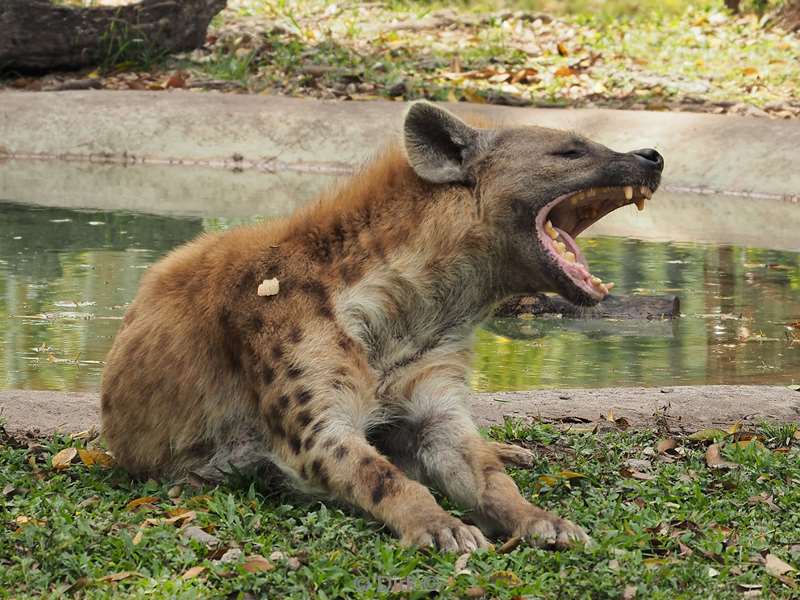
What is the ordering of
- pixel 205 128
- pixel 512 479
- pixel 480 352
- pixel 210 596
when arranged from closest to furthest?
pixel 210 596
pixel 512 479
pixel 480 352
pixel 205 128

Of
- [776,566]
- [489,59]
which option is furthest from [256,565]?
[489,59]

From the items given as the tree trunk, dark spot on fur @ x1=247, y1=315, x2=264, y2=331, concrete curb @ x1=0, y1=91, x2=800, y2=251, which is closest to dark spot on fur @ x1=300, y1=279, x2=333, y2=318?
dark spot on fur @ x1=247, y1=315, x2=264, y2=331

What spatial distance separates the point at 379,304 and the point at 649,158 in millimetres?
925

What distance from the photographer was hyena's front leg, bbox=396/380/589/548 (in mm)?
3650

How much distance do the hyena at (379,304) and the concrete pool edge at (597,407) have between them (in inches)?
35.0

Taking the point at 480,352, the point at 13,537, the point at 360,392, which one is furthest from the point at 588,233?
the point at 13,537

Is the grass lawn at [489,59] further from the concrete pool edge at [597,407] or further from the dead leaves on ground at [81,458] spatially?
the dead leaves on ground at [81,458]

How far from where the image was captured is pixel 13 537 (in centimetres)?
353

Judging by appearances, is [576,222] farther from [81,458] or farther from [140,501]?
[81,458]

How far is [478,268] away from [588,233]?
6392 mm

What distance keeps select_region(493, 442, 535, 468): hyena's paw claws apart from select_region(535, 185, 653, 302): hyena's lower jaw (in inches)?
23.8

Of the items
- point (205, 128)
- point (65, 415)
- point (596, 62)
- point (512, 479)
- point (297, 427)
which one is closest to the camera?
point (297, 427)

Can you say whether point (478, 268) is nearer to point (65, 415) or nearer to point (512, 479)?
point (512, 479)

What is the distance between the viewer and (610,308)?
298 inches
